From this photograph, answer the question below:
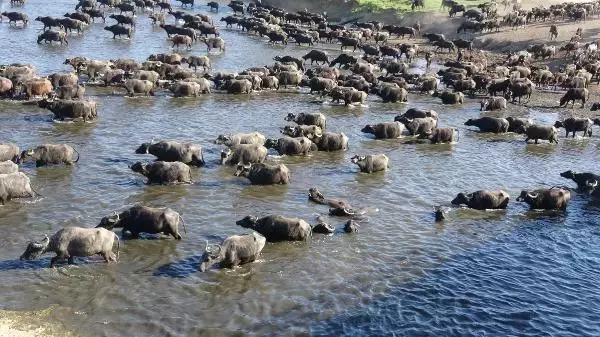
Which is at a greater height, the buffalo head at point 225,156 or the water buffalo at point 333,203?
the buffalo head at point 225,156

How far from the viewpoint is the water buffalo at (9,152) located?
20.0m

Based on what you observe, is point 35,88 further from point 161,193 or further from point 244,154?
point 161,193

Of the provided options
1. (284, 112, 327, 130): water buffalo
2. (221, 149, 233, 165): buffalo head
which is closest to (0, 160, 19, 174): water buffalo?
(221, 149, 233, 165): buffalo head

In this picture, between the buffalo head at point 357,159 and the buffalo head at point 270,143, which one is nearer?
the buffalo head at point 357,159

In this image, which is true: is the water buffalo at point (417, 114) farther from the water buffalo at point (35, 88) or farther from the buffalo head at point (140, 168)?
the water buffalo at point (35, 88)

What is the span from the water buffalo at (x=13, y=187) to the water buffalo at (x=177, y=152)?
16.9ft

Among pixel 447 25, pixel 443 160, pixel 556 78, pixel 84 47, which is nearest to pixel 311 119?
pixel 443 160

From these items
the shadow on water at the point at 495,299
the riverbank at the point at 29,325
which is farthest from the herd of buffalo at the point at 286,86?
the shadow on water at the point at 495,299

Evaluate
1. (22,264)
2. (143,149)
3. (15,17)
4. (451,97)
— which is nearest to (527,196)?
(143,149)

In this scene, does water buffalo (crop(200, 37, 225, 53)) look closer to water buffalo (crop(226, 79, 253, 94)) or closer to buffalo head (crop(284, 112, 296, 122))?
water buffalo (crop(226, 79, 253, 94))

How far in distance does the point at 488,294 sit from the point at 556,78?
29019 millimetres

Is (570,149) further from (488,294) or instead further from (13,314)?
(13,314)

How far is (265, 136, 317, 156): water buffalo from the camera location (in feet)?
77.4

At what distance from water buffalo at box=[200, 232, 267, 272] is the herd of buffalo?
3 cm
